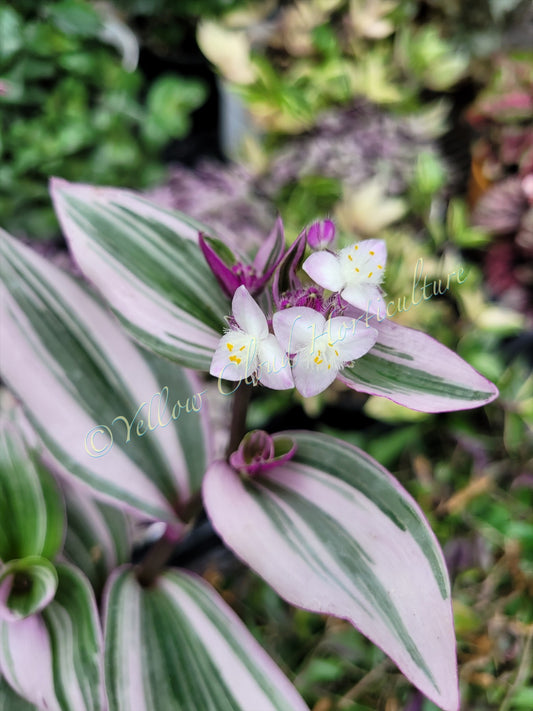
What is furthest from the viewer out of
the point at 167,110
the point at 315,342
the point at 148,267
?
the point at 167,110

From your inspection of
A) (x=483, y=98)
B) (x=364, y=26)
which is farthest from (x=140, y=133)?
(x=483, y=98)

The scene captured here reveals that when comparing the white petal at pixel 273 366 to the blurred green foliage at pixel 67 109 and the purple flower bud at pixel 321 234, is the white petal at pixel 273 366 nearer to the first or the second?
the purple flower bud at pixel 321 234

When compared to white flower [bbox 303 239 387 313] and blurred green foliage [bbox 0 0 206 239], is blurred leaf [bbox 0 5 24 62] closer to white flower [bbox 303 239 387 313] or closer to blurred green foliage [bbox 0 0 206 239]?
blurred green foliage [bbox 0 0 206 239]

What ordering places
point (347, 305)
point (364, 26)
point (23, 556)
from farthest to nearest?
point (364, 26), point (23, 556), point (347, 305)

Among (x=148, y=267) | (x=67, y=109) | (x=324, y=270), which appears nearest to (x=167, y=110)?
(x=67, y=109)

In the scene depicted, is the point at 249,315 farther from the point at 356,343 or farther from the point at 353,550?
the point at 353,550

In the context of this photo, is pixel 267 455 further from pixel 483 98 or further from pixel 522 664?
A: pixel 483 98
